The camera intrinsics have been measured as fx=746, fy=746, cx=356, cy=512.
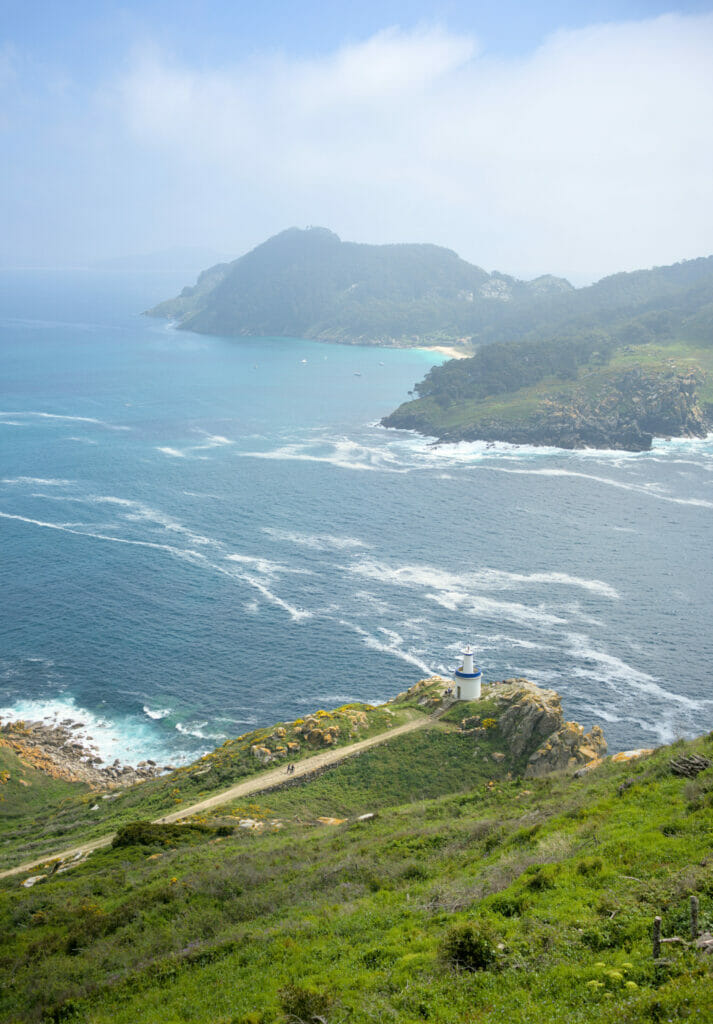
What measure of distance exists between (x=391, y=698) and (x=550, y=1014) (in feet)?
181

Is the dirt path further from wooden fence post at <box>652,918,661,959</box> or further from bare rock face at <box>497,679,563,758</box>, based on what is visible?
wooden fence post at <box>652,918,661,959</box>

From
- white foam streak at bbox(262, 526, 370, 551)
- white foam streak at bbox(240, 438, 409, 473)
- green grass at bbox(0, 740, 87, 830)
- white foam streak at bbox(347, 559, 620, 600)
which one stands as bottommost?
green grass at bbox(0, 740, 87, 830)

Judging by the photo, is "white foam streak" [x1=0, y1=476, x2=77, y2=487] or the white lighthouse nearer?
the white lighthouse

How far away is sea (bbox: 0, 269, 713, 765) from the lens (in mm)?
74250

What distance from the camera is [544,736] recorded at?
2164 inches

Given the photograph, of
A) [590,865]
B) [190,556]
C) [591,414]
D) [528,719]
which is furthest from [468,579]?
[591,414]

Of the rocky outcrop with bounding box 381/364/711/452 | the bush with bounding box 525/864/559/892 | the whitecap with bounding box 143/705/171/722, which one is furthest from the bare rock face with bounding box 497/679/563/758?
the rocky outcrop with bounding box 381/364/711/452

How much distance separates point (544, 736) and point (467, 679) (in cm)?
844

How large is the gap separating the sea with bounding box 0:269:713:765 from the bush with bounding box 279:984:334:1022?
48.0 meters

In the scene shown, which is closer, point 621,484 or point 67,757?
point 67,757

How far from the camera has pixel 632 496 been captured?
13350 centimetres

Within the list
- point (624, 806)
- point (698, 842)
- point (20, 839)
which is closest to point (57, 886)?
point (20, 839)

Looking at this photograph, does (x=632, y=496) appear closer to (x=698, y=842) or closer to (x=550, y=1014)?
(x=698, y=842)

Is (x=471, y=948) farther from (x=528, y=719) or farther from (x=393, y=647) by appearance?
(x=393, y=647)
